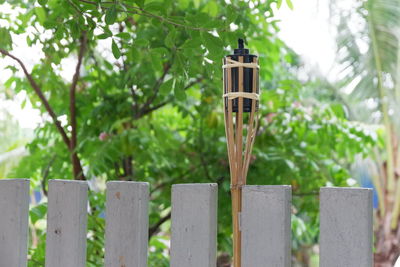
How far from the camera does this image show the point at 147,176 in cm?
230

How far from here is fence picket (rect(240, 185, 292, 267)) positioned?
78 cm

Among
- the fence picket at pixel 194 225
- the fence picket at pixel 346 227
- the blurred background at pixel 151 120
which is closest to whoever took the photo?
the fence picket at pixel 346 227

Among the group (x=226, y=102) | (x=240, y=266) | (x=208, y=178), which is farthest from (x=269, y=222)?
(x=208, y=178)

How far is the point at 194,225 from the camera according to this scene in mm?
859

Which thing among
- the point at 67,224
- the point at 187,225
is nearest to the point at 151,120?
the point at 67,224

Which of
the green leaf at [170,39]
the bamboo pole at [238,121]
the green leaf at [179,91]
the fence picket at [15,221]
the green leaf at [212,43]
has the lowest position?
the fence picket at [15,221]

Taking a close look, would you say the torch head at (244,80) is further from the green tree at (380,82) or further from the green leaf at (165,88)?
the green tree at (380,82)

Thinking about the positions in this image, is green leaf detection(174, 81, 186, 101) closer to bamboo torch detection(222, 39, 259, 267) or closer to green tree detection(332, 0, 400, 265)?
bamboo torch detection(222, 39, 259, 267)

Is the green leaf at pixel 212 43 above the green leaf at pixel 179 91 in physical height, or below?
above

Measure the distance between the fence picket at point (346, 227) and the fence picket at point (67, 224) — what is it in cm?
42

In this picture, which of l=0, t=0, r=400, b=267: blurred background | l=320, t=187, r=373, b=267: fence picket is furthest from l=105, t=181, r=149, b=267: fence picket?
l=0, t=0, r=400, b=267: blurred background

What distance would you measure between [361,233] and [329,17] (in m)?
5.22

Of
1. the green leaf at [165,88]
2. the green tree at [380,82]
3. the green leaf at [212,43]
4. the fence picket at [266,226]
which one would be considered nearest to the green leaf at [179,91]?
the green leaf at [165,88]

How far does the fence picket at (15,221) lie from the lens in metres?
1.06
